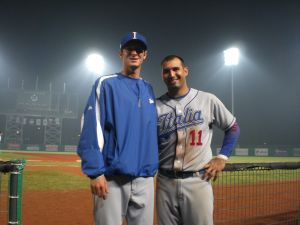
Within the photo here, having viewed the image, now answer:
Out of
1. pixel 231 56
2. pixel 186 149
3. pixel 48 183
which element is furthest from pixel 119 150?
pixel 231 56

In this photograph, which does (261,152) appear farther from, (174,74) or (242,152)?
(174,74)

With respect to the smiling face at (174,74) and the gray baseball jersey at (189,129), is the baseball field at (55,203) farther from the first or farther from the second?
the smiling face at (174,74)

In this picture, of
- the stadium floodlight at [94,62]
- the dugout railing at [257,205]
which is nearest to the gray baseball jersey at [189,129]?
the dugout railing at [257,205]

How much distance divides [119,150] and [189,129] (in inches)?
31.7

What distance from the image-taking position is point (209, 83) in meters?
53.5

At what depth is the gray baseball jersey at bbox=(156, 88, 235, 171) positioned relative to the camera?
2961mm

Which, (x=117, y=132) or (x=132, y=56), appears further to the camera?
(x=132, y=56)

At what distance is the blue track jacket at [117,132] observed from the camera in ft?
7.76

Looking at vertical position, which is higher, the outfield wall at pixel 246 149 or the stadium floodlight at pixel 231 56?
the stadium floodlight at pixel 231 56

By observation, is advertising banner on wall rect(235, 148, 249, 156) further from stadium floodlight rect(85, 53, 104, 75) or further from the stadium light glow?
stadium floodlight rect(85, 53, 104, 75)

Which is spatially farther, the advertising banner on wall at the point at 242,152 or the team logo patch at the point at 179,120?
the advertising banner on wall at the point at 242,152

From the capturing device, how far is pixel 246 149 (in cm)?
3522

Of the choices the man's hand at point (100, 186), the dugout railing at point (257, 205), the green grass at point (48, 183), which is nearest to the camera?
the man's hand at point (100, 186)

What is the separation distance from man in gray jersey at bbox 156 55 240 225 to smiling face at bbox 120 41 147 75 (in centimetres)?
37
